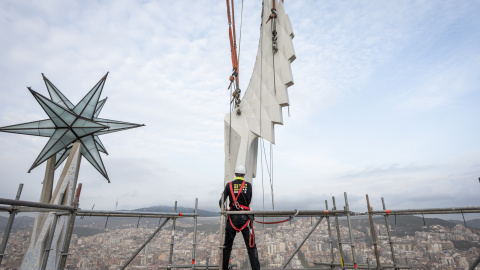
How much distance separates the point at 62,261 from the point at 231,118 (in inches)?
297

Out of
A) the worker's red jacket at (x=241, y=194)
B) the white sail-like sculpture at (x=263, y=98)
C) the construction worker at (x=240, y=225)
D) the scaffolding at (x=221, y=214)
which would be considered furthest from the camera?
the white sail-like sculpture at (x=263, y=98)

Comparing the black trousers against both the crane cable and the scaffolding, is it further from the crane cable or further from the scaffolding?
the crane cable

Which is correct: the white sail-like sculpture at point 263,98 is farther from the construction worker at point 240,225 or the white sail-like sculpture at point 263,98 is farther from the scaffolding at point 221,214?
the construction worker at point 240,225

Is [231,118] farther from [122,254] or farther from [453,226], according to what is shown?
[453,226]

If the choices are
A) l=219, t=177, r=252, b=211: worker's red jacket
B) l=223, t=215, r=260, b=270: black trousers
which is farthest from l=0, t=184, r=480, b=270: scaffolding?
l=219, t=177, r=252, b=211: worker's red jacket

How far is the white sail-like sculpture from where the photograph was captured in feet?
30.6

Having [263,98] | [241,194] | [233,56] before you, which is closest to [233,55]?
[233,56]

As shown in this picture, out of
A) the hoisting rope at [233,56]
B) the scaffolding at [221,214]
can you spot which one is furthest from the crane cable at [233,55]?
the scaffolding at [221,214]

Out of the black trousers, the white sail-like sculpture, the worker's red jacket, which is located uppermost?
the white sail-like sculpture

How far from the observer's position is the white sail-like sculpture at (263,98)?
9.32 m

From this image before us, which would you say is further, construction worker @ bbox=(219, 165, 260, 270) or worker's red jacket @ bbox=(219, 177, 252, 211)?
worker's red jacket @ bbox=(219, 177, 252, 211)

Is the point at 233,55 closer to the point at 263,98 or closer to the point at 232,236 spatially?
the point at 263,98

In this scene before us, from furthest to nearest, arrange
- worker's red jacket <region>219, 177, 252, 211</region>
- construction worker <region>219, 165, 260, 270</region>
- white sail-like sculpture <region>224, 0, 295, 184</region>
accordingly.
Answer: white sail-like sculpture <region>224, 0, 295, 184</region>, worker's red jacket <region>219, 177, 252, 211</region>, construction worker <region>219, 165, 260, 270</region>

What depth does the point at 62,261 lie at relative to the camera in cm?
454
